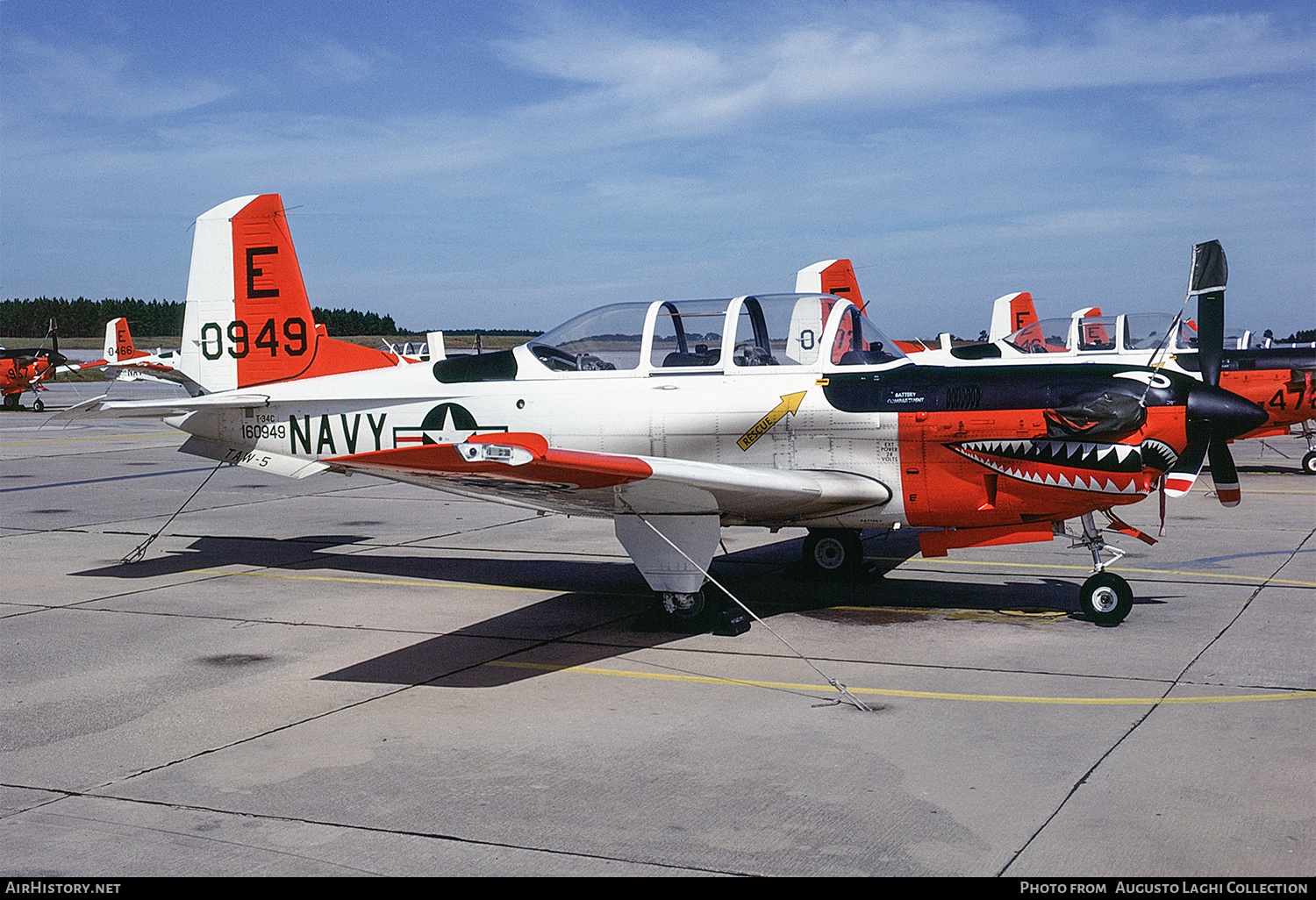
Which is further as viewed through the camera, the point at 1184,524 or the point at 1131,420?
the point at 1184,524

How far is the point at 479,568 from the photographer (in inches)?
406

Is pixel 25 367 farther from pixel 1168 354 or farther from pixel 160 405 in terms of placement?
pixel 1168 354

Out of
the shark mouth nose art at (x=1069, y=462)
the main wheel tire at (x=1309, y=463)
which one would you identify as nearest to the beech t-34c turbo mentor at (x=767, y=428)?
the shark mouth nose art at (x=1069, y=462)

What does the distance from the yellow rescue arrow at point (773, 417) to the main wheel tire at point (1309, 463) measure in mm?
13578

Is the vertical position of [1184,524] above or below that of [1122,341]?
below

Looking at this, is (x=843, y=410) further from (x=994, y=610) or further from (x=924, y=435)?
(x=994, y=610)

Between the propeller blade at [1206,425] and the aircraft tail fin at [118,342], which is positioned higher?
the aircraft tail fin at [118,342]

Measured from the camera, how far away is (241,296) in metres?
10.4

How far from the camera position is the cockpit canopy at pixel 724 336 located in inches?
324

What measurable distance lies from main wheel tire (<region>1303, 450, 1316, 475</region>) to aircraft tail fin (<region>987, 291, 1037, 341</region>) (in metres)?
7.40

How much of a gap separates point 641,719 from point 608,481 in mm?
1488

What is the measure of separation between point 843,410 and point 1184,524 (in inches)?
258

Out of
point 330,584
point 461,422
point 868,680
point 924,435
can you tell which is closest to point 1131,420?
point 924,435

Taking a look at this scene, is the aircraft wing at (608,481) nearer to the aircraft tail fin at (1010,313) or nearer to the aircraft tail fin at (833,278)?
the aircraft tail fin at (833,278)
